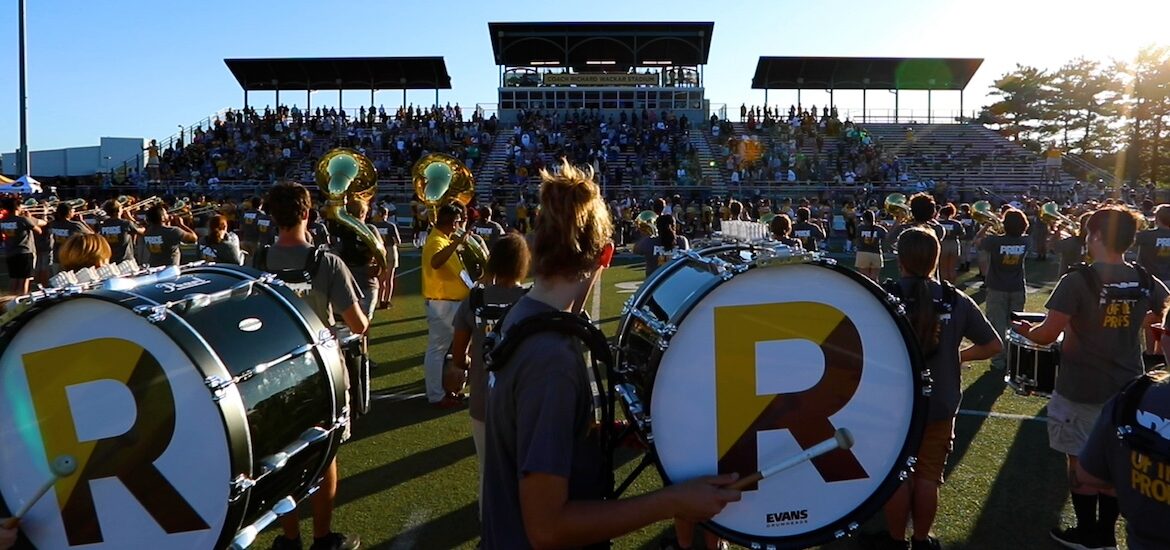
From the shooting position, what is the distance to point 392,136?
35.9 metres

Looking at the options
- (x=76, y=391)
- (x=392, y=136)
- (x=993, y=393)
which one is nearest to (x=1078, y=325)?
(x=993, y=393)

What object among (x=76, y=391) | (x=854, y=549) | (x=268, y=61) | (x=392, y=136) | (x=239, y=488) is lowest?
(x=854, y=549)

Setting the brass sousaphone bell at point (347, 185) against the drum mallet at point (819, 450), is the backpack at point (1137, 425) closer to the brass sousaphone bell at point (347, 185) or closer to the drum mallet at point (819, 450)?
the drum mallet at point (819, 450)

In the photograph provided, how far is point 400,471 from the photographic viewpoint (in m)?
5.06

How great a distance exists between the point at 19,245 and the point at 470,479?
7.88 metres

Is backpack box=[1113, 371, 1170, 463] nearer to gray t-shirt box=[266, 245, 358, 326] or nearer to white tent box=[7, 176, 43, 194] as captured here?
gray t-shirt box=[266, 245, 358, 326]

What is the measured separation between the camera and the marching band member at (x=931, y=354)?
3.58 metres

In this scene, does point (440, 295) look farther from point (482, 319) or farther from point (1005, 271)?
point (1005, 271)


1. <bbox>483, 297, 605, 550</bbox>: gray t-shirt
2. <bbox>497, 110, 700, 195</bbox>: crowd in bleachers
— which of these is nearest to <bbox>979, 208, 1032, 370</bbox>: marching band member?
<bbox>483, 297, 605, 550</bbox>: gray t-shirt

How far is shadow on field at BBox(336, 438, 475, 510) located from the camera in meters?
4.75

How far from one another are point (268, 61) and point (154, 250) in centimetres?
3462

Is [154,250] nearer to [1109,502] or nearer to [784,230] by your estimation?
[784,230]

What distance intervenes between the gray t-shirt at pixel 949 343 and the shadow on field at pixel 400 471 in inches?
98.3

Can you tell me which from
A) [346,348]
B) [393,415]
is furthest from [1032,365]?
[393,415]
